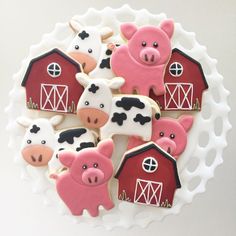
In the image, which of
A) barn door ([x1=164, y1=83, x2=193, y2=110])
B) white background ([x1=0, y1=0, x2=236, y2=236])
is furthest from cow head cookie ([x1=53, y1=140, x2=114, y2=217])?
white background ([x1=0, y1=0, x2=236, y2=236])

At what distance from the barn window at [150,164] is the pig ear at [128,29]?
0.18 meters

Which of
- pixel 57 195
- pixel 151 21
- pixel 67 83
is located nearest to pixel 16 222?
pixel 57 195

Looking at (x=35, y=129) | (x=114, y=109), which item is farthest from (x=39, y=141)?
(x=114, y=109)

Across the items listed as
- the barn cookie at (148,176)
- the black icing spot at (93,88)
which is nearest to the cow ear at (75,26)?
the black icing spot at (93,88)

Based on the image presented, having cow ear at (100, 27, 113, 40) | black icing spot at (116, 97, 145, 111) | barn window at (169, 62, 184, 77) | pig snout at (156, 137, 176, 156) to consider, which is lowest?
pig snout at (156, 137, 176, 156)

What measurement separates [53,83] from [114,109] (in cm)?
10

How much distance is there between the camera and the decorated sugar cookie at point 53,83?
67 cm

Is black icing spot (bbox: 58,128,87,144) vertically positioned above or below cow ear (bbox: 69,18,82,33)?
below

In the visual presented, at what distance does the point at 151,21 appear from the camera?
71 centimetres

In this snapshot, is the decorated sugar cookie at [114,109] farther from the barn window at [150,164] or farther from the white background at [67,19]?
the white background at [67,19]

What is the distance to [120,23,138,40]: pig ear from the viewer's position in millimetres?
668

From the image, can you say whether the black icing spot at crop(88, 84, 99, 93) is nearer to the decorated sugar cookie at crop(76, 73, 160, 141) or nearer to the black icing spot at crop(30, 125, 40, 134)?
the decorated sugar cookie at crop(76, 73, 160, 141)

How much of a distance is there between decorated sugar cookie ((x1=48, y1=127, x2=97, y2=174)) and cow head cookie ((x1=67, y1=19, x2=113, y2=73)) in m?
0.09

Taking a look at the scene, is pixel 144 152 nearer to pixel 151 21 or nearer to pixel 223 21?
pixel 151 21
